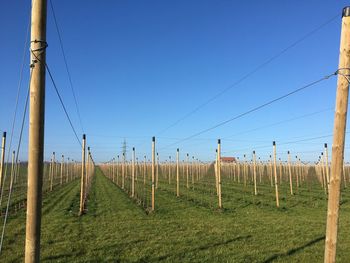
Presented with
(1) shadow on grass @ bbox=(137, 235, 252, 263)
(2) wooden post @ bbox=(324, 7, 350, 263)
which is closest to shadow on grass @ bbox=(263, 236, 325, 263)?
(1) shadow on grass @ bbox=(137, 235, 252, 263)

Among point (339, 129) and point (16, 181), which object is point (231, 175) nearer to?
point (16, 181)

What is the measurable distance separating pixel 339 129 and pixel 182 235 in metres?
6.27

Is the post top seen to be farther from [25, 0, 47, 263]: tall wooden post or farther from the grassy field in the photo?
the grassy field

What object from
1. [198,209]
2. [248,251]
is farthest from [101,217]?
[248,251]

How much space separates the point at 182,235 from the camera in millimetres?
10203

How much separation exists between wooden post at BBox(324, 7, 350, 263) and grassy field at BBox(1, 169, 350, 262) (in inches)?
109

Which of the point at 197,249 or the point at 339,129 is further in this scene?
the point at 197,249

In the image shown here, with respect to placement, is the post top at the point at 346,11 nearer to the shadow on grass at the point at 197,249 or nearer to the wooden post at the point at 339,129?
the wooden post at the point at 339,129

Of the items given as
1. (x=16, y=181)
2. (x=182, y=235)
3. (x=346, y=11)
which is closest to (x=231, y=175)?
(x=16, y=181)

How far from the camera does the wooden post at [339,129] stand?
496cm

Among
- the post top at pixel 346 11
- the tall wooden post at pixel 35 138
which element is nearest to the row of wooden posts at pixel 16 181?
the tall wooden post at pixel 35 138

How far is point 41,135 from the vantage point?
14.8ft

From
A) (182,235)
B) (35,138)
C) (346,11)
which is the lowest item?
(182,235)

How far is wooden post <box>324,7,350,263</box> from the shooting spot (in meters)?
4.96
